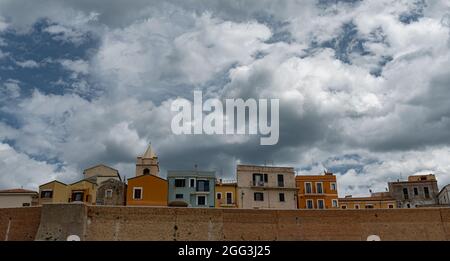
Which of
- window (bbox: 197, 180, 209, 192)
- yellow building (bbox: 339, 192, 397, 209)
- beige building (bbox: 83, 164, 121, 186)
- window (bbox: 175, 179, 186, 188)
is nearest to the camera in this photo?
window (bbox: 175, 179, 186, 188)

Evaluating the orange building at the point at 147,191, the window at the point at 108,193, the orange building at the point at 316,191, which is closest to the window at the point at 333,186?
the orange building at the point at 316,191

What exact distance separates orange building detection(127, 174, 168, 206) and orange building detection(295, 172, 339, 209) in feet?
56.4

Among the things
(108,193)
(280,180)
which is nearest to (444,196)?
(280,180)

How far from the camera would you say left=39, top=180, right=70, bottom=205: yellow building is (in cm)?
5838

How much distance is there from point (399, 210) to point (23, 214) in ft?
106

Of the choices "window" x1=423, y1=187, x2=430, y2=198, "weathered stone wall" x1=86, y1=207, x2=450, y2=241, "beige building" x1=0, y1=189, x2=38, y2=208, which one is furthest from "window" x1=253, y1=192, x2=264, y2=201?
"beige building" x1=0, y1=189, x2=38, y2=208

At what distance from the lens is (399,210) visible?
4484cm

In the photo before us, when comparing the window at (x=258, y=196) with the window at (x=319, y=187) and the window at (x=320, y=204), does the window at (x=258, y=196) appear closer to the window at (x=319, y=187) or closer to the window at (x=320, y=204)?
the window at (x=320, y=204)

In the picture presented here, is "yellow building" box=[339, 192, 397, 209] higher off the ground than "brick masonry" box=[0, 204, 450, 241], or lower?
higher

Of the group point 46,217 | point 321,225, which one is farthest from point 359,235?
point 46,217

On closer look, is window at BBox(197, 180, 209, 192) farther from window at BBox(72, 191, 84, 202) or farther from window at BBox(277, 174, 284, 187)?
window at BBox(72, 191, 84, 202)

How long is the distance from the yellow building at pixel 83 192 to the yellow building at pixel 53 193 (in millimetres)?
782
